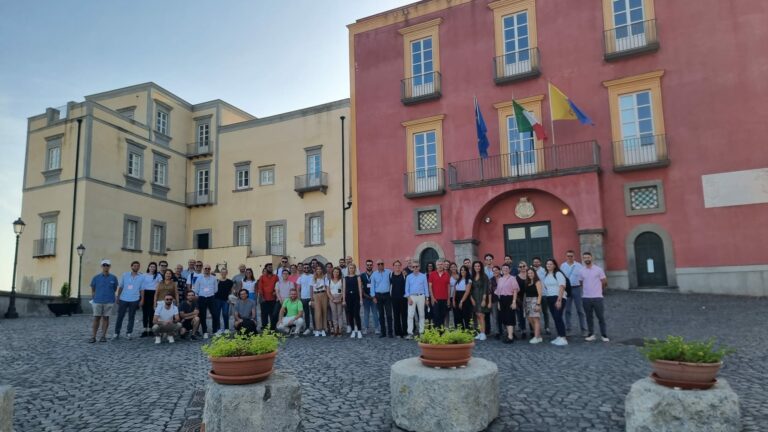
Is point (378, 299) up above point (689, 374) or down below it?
above

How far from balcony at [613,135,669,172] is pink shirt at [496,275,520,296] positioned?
949 cm

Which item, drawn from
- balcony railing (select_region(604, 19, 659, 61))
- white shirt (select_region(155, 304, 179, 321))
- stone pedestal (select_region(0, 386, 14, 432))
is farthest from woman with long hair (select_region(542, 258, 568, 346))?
balcony railing (select_region(604, 19, 659, 61))

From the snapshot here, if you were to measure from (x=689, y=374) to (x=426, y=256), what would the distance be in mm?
16282

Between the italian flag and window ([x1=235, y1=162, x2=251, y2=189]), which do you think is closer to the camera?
the italian flag

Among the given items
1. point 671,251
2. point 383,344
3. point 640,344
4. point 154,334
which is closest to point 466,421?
point 383,344

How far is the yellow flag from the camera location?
17609 millimetres

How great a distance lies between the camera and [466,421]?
470 centimetres

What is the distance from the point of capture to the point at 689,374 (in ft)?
14.5

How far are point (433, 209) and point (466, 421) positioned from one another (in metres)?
16.0

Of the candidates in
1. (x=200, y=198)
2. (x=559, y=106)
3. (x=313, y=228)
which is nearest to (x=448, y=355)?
(x=559, y=106)

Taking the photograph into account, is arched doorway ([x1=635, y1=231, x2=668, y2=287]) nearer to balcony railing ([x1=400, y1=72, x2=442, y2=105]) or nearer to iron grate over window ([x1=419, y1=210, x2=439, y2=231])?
iron grate over window ([x1=419, y1=210, x2=439, y2=231])

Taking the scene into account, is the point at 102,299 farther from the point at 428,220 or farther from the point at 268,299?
the point at 428,220

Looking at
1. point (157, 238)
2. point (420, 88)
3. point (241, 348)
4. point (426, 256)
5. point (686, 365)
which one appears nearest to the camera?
point (686, 365)

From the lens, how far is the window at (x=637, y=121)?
17219 mm
